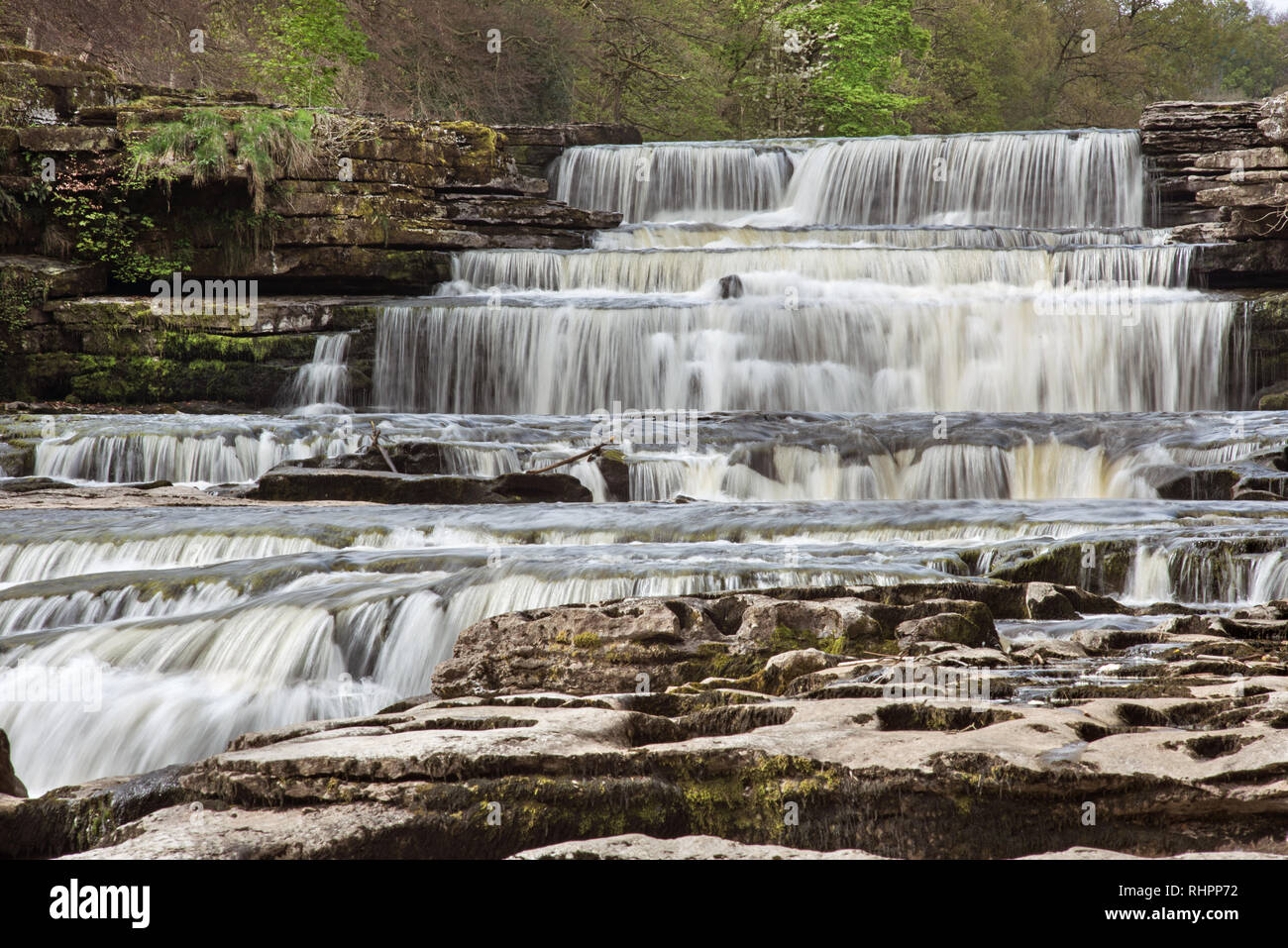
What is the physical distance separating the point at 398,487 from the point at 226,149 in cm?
839

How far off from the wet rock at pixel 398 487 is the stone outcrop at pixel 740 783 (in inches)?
238

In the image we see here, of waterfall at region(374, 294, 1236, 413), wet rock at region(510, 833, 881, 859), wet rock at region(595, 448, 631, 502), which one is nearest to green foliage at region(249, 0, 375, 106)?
waterfall at region(374, 294, 1236, 413)

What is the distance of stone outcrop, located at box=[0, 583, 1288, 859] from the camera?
3143 mm

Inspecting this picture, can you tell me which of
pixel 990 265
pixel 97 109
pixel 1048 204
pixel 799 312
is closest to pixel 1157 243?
pixel 990 265

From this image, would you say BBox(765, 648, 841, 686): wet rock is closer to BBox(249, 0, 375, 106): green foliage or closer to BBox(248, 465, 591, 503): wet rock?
BBox(248, 465, 591, 503): wet rock

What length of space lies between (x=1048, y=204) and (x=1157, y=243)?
4.31 metres

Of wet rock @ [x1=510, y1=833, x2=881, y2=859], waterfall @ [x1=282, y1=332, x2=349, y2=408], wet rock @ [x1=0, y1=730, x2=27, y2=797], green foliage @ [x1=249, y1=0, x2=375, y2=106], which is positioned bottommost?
wet rock @ [x1=0, y1=730, x2=27, y2=797]

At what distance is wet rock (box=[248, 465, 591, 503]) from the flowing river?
627mm

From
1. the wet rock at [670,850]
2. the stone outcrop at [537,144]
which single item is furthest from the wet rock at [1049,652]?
the stone outcrop at [537,144]

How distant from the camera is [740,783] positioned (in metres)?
3.42

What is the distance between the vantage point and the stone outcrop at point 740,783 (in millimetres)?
3143

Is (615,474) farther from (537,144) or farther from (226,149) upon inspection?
(537,144)

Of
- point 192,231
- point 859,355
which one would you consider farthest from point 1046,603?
point 192,231

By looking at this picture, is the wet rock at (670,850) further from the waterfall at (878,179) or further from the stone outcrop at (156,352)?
the waterfall at (878,179)
